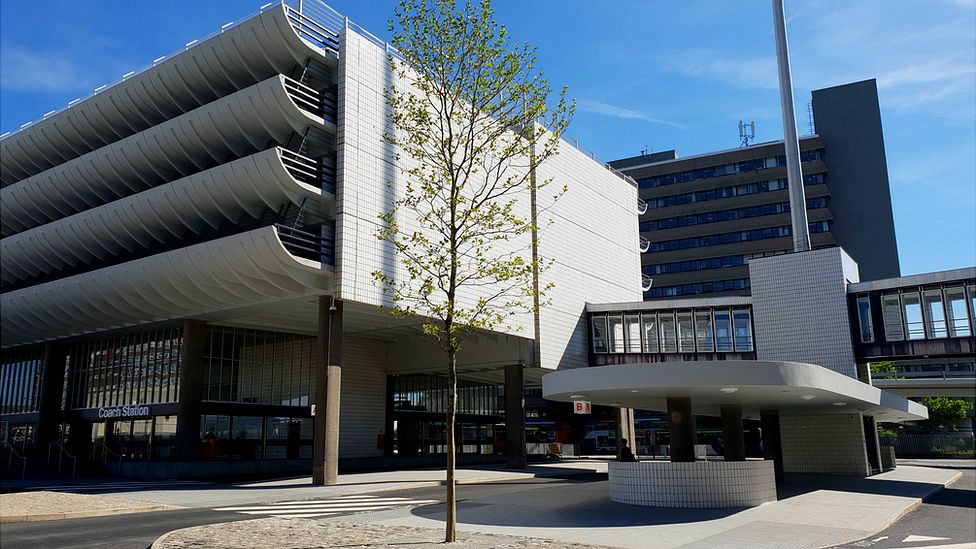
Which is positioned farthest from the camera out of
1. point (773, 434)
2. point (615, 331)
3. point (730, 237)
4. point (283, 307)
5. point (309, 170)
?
point (730, 237)

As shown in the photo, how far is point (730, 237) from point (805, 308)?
190 ft

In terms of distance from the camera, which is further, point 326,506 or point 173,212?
point 173,212

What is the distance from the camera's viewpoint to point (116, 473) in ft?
105

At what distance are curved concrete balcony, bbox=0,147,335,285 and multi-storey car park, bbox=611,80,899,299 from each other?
6596 centimetres

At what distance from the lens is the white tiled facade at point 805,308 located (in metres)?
33.1

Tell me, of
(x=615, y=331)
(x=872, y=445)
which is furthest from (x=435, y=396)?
(x=872, y=445)

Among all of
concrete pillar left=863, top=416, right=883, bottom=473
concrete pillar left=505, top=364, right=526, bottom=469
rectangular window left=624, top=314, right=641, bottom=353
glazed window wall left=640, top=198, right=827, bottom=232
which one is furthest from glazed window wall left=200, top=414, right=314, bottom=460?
glazed window wall left=640, top=198, right=827, bottom=232

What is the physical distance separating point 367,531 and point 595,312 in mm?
31533

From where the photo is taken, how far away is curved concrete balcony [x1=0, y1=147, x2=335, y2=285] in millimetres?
27562

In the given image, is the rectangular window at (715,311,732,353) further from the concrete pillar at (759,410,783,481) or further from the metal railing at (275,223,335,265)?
the metal railing at (275,223,335,265)

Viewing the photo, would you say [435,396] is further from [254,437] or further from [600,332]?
[254,437]

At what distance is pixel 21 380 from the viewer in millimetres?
42719

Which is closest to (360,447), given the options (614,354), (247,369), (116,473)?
(247,369)

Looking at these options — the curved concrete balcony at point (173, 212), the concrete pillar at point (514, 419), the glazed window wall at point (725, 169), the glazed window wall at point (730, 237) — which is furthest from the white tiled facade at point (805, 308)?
the glazed window wall at point (725, 169)
